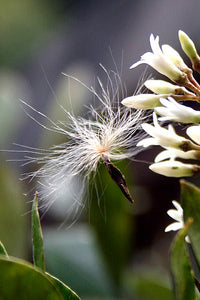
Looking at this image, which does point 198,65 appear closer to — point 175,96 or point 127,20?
point 175,96

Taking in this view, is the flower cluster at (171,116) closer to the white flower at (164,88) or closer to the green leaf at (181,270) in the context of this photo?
the white flower at (164,88)

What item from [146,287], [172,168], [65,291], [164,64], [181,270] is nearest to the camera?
[181,270]

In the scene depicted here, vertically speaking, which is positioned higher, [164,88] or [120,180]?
[164,88]

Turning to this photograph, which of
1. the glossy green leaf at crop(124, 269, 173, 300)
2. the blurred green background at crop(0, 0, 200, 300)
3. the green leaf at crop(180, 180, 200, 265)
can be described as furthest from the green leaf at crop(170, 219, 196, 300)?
the glossy green leaf at crop(124, 269, 173, 300)

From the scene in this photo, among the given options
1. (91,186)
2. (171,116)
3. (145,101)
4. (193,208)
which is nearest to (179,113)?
(171,116)

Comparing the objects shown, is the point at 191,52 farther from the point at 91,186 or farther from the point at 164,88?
the point at 91,186

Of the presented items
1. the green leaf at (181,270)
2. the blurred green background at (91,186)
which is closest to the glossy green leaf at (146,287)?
the blurred green background at (91,186)
